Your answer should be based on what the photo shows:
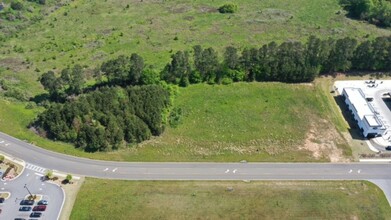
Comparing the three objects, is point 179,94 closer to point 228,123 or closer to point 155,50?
point 228,123

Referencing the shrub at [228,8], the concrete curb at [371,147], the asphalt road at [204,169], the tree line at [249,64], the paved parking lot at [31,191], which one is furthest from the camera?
the shrub at [228,8]

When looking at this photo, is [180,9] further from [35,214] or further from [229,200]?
[35,214]

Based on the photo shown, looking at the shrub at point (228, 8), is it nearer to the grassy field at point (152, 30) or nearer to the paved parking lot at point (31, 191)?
the grassy field at point (152, 30)

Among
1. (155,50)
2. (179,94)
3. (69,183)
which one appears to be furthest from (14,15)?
(69,183)

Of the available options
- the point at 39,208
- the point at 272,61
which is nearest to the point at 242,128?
the point at 272,61

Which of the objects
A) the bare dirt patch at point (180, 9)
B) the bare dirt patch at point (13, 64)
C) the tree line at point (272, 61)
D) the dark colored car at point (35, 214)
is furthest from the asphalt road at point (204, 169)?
the bare dirt patch at point (180, 9)
